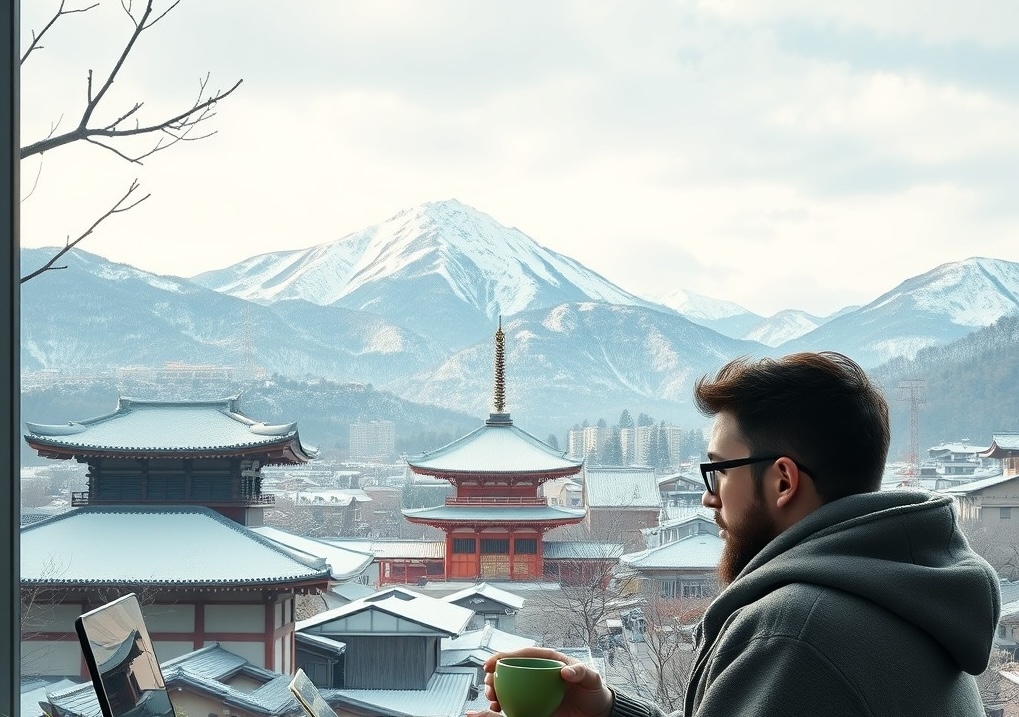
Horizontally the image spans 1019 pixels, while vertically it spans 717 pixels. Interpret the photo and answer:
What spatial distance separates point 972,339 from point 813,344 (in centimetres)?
57

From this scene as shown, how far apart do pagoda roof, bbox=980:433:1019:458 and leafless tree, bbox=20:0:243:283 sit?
303 centimetres

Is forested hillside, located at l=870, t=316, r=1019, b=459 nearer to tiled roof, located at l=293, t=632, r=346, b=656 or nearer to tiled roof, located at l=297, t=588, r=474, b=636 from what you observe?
tiled roof, located at l=297, t=588, r=474, b=636

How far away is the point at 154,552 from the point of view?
3.81 meters

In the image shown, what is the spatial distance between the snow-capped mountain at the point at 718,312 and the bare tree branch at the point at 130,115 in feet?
11.5

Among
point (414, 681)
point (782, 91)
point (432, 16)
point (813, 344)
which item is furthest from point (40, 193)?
point (813, 344)

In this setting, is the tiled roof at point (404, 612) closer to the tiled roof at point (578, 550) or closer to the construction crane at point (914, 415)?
the construction crane at point (914, 415)

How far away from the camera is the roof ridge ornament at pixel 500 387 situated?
4531 millimetres

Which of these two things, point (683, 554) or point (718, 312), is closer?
point (718, 312)

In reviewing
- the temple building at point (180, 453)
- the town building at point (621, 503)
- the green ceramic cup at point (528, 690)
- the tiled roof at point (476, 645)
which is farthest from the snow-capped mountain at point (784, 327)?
the green ceramic cup at point (528, 690)

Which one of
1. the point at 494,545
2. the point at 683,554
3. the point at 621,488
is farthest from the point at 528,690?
the point at 621,488

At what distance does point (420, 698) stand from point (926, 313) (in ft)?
8.19

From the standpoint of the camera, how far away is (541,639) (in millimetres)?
5410

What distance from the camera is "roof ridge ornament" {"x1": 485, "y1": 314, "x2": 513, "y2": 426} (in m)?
4.53

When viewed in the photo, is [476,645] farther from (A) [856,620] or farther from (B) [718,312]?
(A) [856,620]
